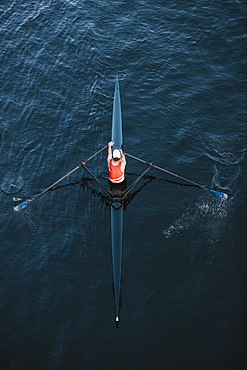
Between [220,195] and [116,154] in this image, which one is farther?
[220,195]

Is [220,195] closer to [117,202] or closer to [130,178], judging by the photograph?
[130,178]

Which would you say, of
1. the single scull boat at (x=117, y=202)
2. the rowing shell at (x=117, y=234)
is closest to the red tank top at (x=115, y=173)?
the single scull boat at (x=117, y=202)

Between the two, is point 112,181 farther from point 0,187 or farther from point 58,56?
point 58,56

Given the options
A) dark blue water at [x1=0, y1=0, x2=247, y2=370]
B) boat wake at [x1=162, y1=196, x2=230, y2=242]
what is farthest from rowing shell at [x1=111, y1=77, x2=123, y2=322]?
boat wake at [x1=162, y1=196, x2=230, y2=242]

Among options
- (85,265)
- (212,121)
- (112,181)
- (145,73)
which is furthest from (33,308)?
(145,73)

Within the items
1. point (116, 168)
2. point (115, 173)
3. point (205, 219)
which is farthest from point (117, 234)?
point (205, 219)

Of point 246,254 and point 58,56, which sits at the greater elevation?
point 58,56

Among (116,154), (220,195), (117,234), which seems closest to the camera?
(117,234)

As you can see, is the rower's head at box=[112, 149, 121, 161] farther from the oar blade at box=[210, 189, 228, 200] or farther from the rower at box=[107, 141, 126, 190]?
the oar blade at box=[210, 189, 228, 200]
